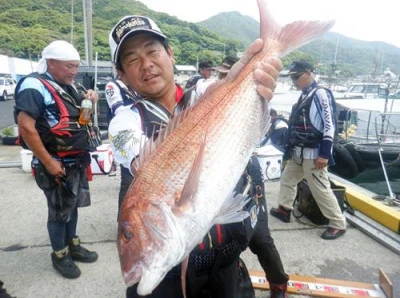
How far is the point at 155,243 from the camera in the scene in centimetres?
124

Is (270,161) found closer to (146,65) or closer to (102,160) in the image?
(102,160)

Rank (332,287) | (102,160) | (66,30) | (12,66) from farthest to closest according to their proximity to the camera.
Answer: (66,30)
(12,66)
(102,160)
(332,287)

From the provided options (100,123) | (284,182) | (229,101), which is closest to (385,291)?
(284,182)

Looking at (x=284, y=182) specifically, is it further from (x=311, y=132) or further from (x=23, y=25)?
(x=23, y=25)

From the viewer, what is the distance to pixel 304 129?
15.8 feet

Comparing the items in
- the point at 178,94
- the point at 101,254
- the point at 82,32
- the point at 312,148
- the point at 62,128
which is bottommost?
the point at 101,254

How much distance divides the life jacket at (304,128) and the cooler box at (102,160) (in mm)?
A: 3558

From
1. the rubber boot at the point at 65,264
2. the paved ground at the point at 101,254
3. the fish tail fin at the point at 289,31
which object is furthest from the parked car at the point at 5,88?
the fish tail fin at the point at 289,31

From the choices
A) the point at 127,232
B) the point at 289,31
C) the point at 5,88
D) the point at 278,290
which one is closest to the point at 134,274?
the point at 127,232

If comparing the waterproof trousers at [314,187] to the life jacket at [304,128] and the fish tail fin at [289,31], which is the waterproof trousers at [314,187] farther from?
the fish tail fin at [289,31]

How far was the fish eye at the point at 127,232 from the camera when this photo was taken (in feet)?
4.27

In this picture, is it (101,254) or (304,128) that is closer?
(101,254)

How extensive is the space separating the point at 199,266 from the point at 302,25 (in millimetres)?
1414

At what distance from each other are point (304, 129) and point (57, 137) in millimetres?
3394
